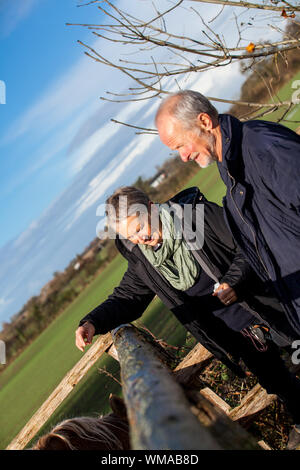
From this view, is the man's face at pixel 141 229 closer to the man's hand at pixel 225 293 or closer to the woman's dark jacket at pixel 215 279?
the woman's dark jacket at pixel 215 279

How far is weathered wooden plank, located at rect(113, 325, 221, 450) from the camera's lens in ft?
2.37

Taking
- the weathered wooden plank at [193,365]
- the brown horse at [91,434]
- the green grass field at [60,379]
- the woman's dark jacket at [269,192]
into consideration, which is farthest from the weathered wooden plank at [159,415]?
the green grass field at [60,379]

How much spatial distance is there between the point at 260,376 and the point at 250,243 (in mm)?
935

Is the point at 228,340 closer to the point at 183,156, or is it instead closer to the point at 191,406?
the point at 183,156

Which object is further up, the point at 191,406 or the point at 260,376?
the point at 191,406

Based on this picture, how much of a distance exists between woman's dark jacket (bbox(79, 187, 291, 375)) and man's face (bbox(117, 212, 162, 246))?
0.36 feet

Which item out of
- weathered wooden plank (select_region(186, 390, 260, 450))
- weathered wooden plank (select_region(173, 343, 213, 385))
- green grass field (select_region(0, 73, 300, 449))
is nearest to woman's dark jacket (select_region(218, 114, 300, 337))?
weathered wooden plank (select_region(173, 343, 213, 385))

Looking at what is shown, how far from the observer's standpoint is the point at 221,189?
46.7ft

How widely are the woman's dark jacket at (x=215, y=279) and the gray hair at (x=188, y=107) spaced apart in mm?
546

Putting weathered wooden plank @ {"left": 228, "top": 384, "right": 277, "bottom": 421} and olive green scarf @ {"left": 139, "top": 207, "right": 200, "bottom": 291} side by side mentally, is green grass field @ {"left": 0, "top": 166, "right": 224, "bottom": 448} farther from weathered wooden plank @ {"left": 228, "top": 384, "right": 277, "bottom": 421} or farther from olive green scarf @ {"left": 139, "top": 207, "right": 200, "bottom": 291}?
olive green scarf @ {"left": 139, "top": 207, "right": 200, "bottom": 291}

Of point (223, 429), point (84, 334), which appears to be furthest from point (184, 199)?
point (223, 429)

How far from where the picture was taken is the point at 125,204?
2.40 m

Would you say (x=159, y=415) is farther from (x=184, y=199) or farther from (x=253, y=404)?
(x=253, y=404)
